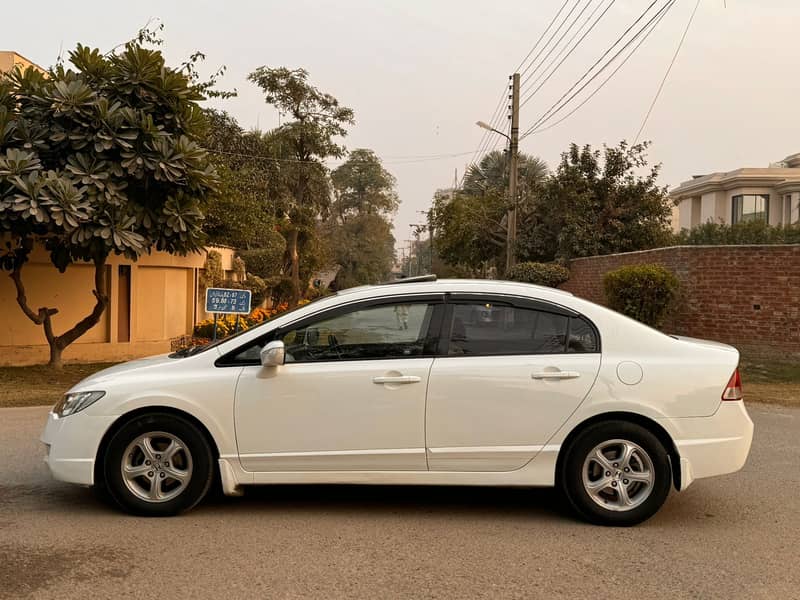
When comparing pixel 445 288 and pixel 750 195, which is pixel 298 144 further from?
pixel 445 288

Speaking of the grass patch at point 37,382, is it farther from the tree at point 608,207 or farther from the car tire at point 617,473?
the tree at point 608,207

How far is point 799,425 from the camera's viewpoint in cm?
883

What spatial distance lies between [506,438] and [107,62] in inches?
415

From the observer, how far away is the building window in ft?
120

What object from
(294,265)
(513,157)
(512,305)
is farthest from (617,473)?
(294,265)

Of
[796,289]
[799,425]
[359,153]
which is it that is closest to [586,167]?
[796,289]

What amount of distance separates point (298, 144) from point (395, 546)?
3110 centimetres

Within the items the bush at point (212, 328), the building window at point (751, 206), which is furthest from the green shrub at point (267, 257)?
the building window at point (751, 206)

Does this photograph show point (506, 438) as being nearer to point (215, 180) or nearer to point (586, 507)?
point (586, 507)

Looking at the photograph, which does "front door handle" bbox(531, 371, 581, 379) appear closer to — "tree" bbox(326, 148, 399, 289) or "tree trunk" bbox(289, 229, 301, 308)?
"tree trunk" bbox(289, 229, 301, 308)

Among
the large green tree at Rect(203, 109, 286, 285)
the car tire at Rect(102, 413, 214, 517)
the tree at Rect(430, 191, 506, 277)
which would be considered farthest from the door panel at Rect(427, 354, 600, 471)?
the tree at Rect(430, 191, 506, 277)

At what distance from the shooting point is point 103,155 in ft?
39.4

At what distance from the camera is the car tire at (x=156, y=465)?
4.95 meters

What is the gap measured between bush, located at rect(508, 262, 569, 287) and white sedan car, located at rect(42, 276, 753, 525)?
18087 millimetres
